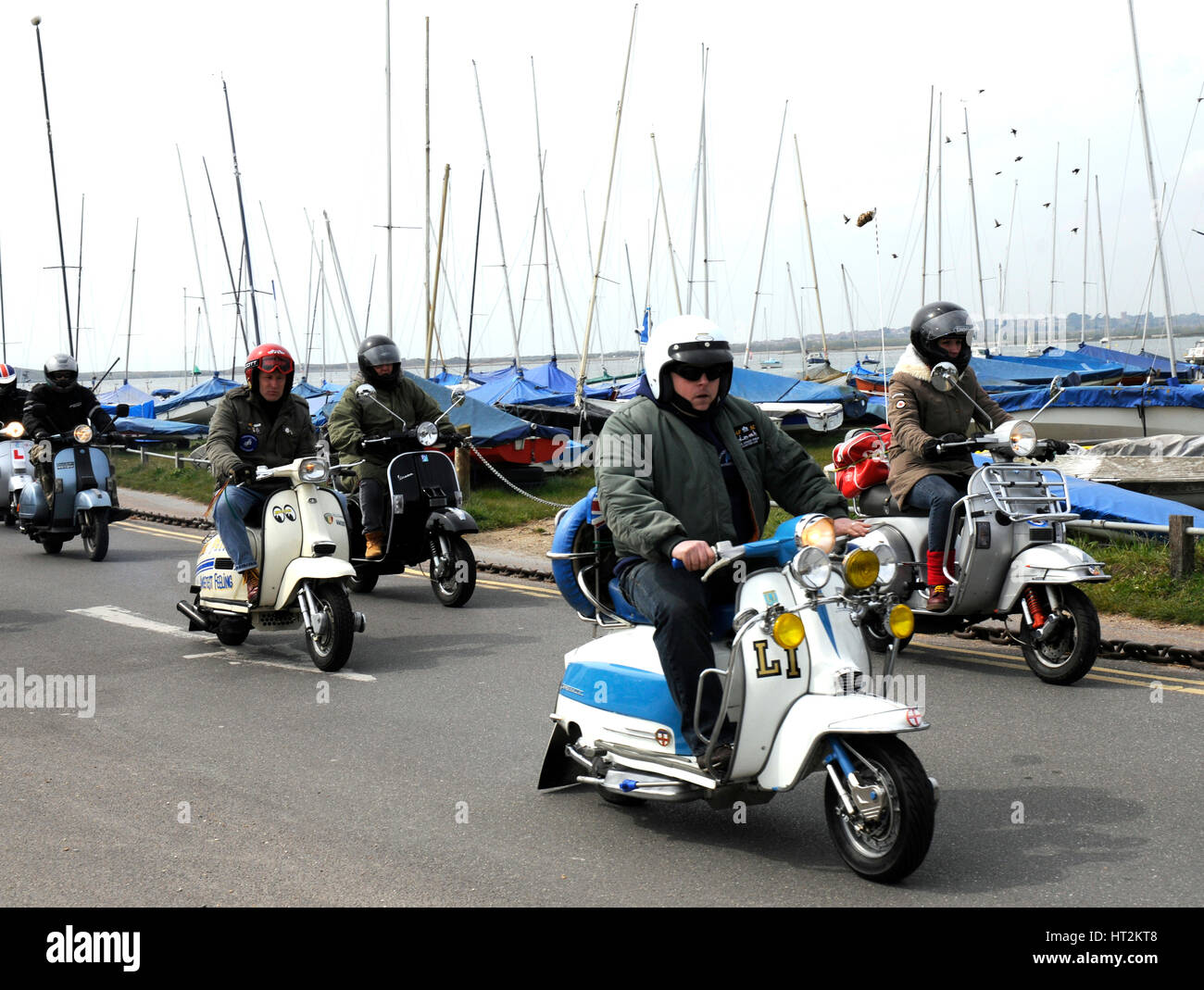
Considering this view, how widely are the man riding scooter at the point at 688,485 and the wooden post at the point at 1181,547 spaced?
572 cm

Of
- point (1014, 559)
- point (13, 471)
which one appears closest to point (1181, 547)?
point (1014, 559)

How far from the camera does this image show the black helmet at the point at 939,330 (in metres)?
8.52

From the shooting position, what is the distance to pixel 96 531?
14.9 m

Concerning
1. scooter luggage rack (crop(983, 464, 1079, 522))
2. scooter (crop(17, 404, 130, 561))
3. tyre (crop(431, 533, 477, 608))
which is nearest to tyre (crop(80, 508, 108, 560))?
scooter (crop(17, 404, 130, 561))

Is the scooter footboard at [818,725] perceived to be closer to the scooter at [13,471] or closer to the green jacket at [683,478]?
the green jacket at [683,478]

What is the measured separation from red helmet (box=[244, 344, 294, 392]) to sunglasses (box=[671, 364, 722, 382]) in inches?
196

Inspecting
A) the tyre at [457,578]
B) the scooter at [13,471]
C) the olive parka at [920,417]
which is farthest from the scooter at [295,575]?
the scooter at [13,471]

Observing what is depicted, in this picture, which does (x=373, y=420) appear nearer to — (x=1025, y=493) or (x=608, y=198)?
(x=1025, y=493)

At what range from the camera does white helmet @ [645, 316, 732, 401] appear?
17.3 feet

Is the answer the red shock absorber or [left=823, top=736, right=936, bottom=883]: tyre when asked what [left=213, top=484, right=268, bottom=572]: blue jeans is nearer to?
the red shock absorber

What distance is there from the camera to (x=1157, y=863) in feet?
15.8

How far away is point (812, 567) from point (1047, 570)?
11.8 feet

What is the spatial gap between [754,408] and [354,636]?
5387 mm
